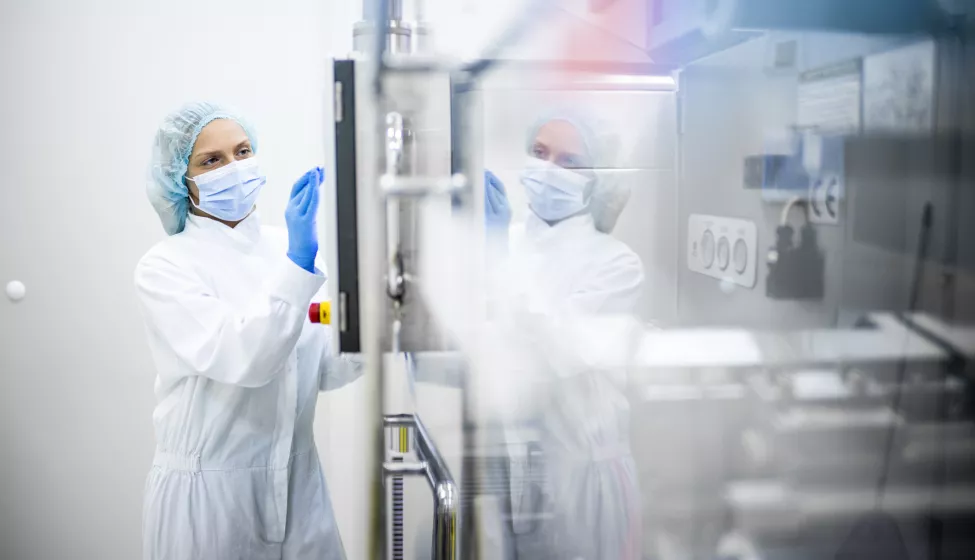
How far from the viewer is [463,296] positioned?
2.67ft

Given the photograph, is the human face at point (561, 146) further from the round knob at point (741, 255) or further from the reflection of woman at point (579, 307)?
the round knob at point (741, 255)

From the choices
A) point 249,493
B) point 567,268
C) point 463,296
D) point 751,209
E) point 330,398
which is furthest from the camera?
point 330,398

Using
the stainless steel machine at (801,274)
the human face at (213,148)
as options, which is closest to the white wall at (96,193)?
the human face at (213,148)

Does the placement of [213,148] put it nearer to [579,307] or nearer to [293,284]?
[293,284]

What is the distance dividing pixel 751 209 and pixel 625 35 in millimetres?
159

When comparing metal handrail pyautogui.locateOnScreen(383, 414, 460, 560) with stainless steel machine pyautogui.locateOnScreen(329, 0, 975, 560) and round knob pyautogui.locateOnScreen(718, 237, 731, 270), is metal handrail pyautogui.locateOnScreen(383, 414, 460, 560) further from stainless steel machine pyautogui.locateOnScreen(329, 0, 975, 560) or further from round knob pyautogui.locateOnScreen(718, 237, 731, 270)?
round knob pyautogui.locateOnScreen(718, 237, 731, 270)

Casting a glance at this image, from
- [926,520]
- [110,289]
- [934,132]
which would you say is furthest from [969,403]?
[110,289]

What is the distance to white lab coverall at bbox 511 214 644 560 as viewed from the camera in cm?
65

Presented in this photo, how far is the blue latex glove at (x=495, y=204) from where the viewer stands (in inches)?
27.9

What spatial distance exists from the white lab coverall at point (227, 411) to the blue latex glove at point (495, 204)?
735 millimetres

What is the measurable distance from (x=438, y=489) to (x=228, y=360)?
0.70m

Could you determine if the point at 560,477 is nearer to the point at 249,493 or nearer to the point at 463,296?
the point at 463,296

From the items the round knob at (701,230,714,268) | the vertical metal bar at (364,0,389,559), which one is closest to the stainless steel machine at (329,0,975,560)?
the round knob at (701,230,714,268)

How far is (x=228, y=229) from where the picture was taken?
1567 millimetres
